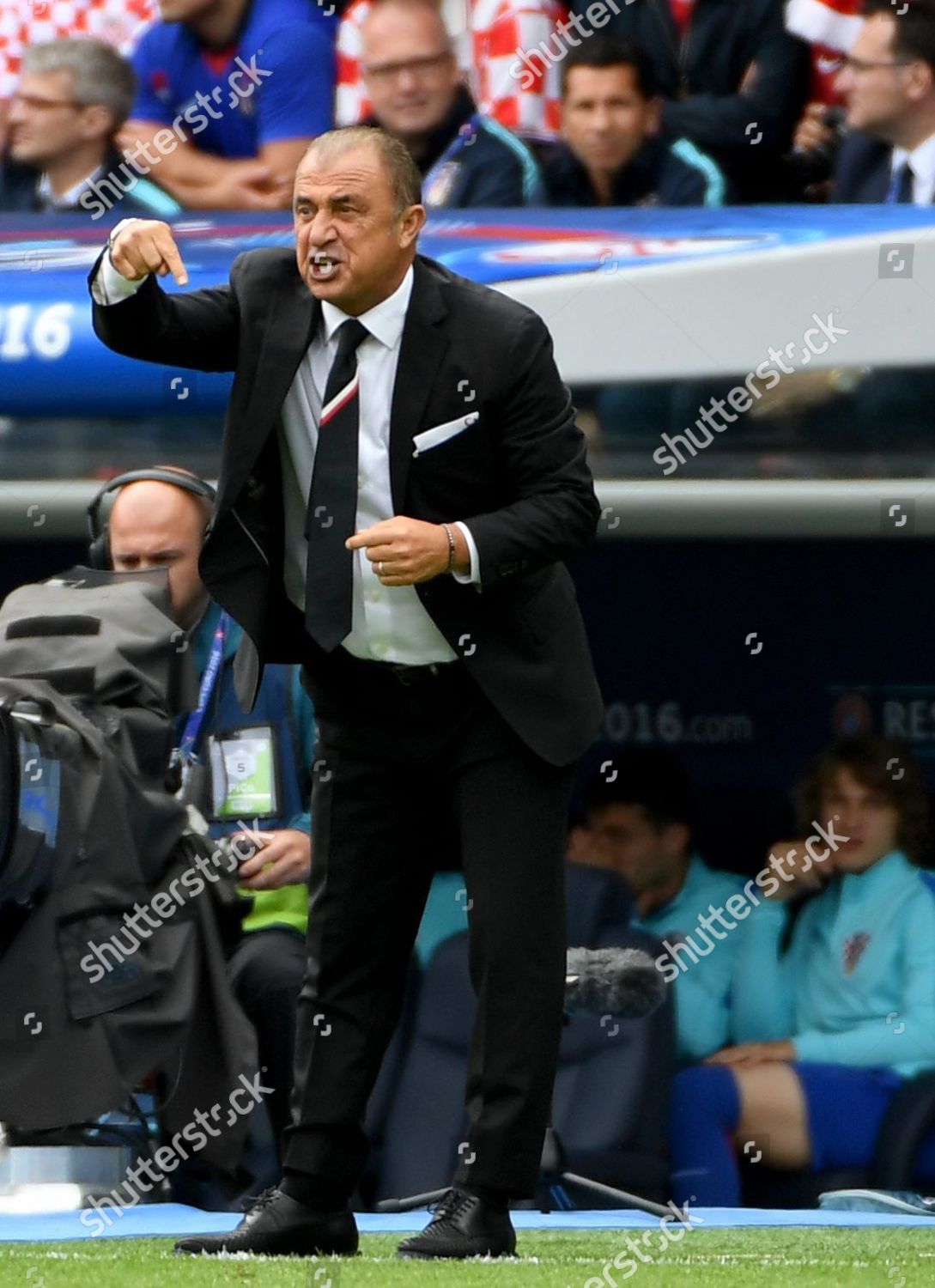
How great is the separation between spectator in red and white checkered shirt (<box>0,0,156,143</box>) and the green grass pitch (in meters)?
3.51

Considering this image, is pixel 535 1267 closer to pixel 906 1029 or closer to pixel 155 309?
pixel 155 309

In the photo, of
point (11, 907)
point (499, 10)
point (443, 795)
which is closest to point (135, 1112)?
point (11, 907)

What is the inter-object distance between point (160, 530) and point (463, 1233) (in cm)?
203

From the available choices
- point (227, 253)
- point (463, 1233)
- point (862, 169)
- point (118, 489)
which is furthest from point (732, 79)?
point (463, 1233)

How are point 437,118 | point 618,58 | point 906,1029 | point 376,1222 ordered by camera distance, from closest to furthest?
point 376,1222 < point 906,1029 < point 618,58 < point 437,118

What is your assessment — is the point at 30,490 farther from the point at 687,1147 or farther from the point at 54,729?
the point at 687,1147

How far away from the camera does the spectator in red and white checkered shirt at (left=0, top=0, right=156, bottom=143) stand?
6074 millimetres

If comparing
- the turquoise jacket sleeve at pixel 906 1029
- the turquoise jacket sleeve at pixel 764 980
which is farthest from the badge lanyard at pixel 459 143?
the turquoise jacket sleeve at pixel 906 1029

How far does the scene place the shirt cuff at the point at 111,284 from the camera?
293 cm

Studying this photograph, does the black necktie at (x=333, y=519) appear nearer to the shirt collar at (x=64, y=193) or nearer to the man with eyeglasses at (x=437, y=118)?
the man with eyeglasses at (x=437, y=118)

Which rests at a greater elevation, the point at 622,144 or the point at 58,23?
the point at 58,23

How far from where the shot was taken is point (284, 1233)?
3131 mm

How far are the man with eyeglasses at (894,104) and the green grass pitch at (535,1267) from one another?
8.11 ft

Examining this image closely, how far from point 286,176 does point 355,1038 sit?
3.02 m
